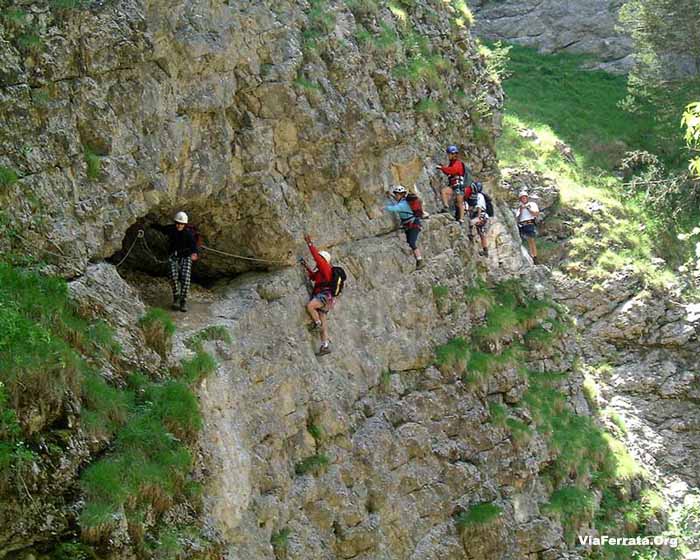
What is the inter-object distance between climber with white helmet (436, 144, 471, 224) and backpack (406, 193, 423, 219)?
7.96 ft

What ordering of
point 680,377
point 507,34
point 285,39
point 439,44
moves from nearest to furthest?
point 285,39
point 439,44
point 680,377
point 507,34

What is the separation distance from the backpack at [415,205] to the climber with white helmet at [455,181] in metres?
2.42

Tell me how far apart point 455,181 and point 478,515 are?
7.59 metres

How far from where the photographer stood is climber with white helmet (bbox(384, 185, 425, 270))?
18703mm

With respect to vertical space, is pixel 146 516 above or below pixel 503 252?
above

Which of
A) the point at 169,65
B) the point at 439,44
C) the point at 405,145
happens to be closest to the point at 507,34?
the point at 439,44

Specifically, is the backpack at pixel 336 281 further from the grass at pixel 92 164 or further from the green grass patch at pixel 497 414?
the green grass patch at pixel 497 414

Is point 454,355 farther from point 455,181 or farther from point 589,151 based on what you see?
point 589,151

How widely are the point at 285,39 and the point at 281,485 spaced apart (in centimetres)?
775

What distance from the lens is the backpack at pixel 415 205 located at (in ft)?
61.4

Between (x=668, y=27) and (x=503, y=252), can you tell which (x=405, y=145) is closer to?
(x=503, y=252)

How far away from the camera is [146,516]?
10.2 meters

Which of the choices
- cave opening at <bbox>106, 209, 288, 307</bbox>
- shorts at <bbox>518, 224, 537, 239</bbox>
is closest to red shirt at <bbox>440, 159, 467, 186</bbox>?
shorts at <bbox>518, 224, 537, 239</bbox>

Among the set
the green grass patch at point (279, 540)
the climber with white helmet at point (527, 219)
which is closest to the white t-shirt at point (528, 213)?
the climber with white helmet at point (527, 219)
